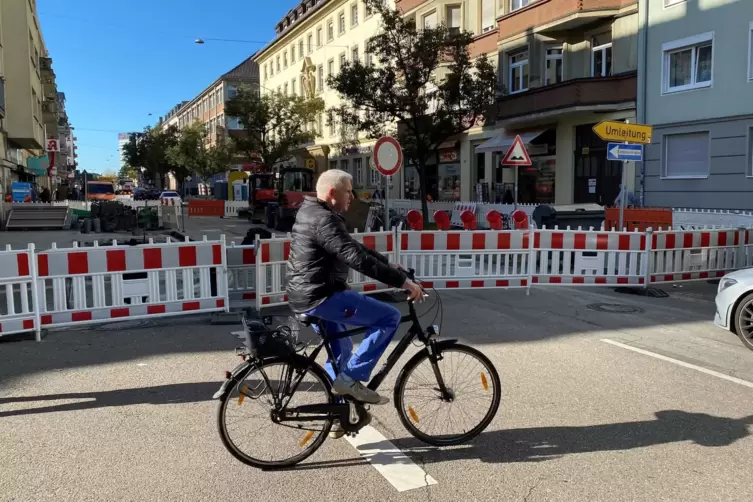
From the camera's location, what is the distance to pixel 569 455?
408 cm

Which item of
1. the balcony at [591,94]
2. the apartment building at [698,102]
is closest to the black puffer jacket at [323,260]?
the apartment building at [698,102]

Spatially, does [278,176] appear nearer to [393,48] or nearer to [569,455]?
[393,48]

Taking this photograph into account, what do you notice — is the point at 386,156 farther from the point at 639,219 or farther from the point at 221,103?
the point at 221,103

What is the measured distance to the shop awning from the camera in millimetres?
26531

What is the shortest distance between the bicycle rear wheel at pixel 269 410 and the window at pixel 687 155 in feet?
66.5

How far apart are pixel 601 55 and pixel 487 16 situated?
7.59 m

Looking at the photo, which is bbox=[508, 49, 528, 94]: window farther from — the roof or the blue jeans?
the roof

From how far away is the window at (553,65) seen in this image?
2610cm

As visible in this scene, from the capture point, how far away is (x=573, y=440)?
432cm

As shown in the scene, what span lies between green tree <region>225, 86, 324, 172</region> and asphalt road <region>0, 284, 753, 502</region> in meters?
40.7

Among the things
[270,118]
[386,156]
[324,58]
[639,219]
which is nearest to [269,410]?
[386,156]

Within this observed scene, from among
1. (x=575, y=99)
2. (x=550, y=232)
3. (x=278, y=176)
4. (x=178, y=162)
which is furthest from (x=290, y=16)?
(x=550, y=232)

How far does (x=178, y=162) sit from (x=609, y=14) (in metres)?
58.0

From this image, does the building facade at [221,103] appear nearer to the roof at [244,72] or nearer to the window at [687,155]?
the roof at [244,72]
